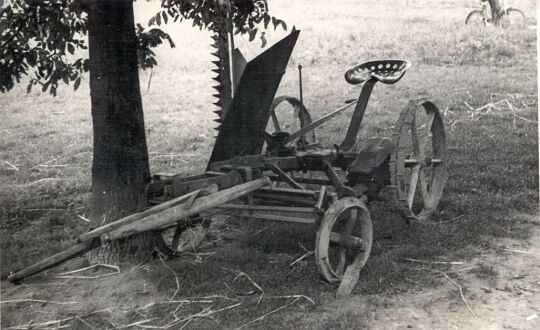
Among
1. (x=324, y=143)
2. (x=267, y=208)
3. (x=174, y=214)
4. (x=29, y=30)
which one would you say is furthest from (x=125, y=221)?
(x=324, y=143)

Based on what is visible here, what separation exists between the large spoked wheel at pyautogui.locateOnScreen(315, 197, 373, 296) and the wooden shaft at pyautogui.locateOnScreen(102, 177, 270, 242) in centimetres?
56

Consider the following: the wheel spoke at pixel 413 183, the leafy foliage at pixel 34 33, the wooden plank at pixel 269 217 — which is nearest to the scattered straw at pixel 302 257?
the wooden plank at pixel 269 217

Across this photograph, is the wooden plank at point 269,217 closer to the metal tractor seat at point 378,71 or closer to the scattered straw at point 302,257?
the scattered straw at point 302,257

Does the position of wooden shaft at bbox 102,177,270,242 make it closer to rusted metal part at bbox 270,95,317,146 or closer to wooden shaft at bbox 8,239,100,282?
wooden shaft at bbox 8,239,100,282

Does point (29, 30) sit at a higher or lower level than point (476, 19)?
lower

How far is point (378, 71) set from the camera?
185 inches

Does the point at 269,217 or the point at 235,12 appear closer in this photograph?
the point at 269,217

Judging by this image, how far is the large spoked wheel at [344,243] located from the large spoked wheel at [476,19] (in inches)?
107

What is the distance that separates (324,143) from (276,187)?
257 cm

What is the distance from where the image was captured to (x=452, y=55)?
7270 millimetres

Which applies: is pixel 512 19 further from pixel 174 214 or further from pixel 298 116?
pixel 174 214

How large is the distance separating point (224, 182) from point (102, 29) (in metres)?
1.58

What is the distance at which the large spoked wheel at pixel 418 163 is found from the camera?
4.24 meters

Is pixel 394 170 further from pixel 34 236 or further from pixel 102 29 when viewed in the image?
Answer: pixel 34 236
